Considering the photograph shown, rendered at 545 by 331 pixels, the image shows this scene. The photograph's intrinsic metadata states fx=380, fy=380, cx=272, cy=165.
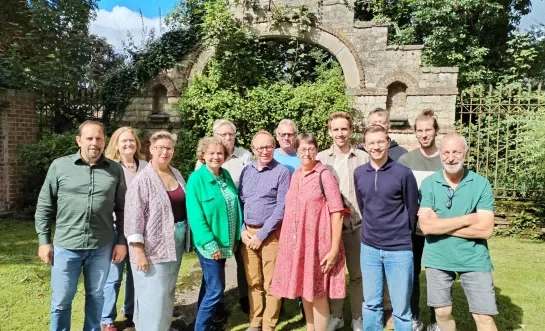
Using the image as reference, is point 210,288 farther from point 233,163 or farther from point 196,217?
point 233,163

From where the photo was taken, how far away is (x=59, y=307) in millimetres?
2621

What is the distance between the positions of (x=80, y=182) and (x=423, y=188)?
2.38 m

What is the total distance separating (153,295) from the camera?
2.64 metres

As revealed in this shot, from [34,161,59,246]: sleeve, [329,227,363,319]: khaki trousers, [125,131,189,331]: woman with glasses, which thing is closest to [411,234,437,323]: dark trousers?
[329,227,363,319]: khaki trousers

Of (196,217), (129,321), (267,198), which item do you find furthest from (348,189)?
(129,321)

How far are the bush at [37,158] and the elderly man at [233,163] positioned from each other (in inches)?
211

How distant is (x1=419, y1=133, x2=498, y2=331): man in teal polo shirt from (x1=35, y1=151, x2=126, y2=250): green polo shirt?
2246 millimetres

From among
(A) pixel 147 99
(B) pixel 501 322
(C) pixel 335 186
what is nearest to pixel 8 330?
(C) pixel 335 186

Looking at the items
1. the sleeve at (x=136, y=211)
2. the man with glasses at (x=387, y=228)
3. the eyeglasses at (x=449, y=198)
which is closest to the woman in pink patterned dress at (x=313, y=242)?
the man with glasses at (x=387, y=228)

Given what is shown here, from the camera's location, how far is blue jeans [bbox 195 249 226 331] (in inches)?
115

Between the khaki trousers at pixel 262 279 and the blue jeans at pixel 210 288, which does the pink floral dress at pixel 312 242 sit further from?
the blue jeans at pixel 210 288

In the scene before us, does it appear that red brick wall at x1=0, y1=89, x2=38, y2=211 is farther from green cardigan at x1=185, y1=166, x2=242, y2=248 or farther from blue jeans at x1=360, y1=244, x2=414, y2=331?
blue jeans at x1=360, y1=244, x2=414, y2=331

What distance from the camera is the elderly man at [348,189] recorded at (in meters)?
3.09

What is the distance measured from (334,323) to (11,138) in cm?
743
